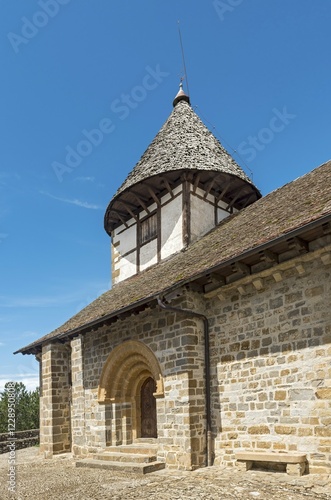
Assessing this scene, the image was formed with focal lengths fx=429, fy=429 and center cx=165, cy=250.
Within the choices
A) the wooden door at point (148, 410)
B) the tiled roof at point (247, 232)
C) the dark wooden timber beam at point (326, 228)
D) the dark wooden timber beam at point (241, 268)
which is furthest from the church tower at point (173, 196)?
the dark wooden timber beam at point (326, 228)

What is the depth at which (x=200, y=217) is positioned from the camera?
1141cm

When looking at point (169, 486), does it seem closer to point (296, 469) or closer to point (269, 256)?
point (296, 469)

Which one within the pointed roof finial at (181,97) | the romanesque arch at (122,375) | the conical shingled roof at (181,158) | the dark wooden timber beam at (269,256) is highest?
the pointed roof finial at (181,97)

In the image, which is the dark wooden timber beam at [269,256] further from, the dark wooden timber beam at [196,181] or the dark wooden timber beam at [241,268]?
the dark wooden timber beam at [196,181]

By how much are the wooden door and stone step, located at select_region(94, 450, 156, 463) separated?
1006 millimetres

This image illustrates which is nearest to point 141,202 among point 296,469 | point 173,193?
point 173,193

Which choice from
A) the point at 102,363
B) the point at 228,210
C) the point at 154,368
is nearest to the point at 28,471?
the point at 102,363

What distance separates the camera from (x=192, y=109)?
46.9ft

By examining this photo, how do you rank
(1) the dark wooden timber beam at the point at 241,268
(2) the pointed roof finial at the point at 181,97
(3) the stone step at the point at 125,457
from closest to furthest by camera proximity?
(1) the dark wooden timber beam at the point at 241,268 < (3) the stone step at the point at 125,457 < (2) the pointed roof finial at the point at 181,97

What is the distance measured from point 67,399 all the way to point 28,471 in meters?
3.36

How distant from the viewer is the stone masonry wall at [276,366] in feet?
20.1

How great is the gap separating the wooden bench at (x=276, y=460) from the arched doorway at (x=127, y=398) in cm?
308

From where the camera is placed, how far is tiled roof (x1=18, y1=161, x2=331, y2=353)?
661 centimetres

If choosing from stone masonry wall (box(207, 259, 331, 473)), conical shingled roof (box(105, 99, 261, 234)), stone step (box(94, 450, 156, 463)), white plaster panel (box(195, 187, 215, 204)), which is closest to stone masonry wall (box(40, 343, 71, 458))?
stone step (box(94, 450, 156, 463))
